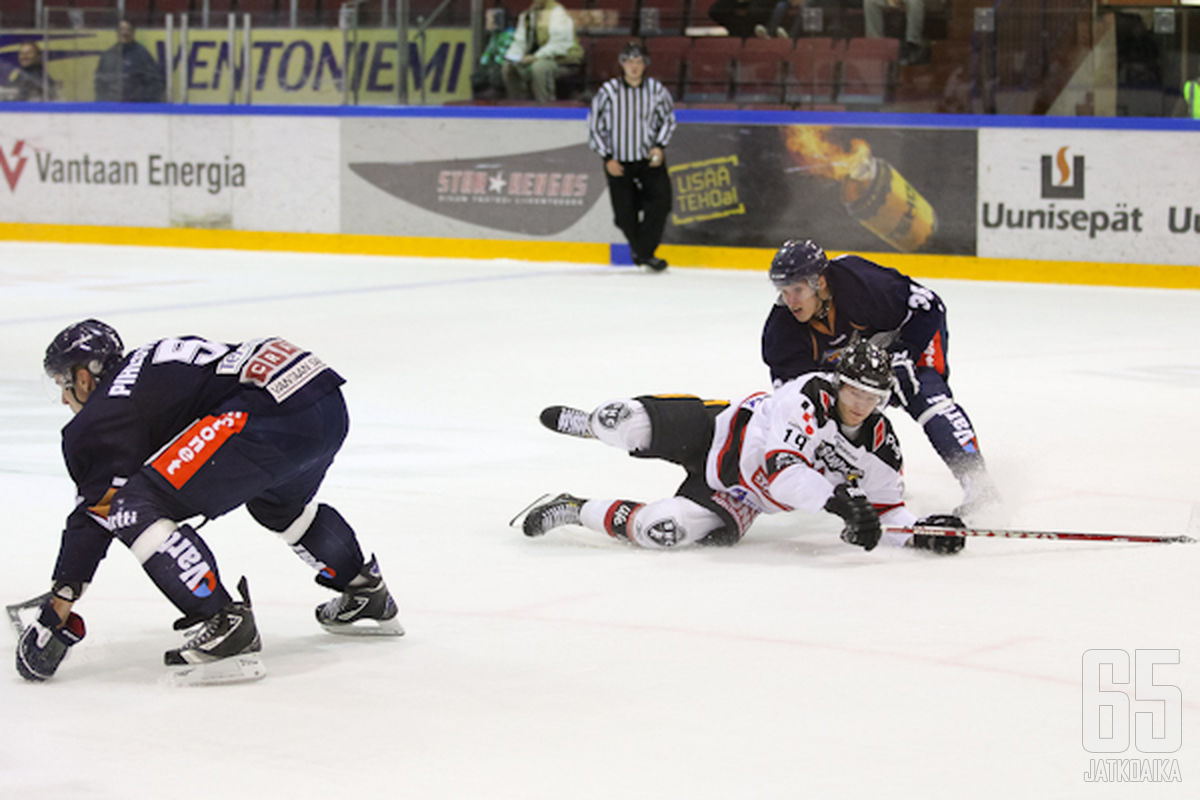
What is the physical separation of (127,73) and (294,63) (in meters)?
1.76

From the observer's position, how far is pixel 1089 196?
12.4 meters

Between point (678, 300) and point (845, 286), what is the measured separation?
21.1 feet

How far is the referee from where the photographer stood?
13312 mm

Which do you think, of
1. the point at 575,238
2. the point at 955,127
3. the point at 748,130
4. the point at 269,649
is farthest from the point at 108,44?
the point at 269,649

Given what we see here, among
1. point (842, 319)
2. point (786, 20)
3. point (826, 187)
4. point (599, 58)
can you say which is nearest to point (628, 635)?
point (842, 319)

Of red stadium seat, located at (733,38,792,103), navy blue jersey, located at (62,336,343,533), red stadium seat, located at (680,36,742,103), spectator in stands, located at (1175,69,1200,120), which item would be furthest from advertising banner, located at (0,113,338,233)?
navy blue jersey, located at (62,336,343,533)

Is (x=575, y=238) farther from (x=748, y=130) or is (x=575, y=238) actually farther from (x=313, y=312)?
(x=313, y=312)

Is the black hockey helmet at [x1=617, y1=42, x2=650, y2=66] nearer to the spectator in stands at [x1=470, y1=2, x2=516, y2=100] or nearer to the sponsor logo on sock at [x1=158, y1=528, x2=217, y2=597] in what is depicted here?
the spectator in stands at [x1=470, y1=2, x2=516, y2=100]

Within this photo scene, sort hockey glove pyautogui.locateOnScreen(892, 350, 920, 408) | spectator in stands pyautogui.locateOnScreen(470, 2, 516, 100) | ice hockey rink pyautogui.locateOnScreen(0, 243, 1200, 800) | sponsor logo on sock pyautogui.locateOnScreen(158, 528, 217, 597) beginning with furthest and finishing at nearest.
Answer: spectator in stands pyautogui.locateOnScreen(470, 2, 516, 100) < hockey glove pyautogui.locateOnScreen(892, 350, 920, 408) < sponsor logo on sock pyautogui.locateOnScreen(158, 528, 217, 597) < ice hockey rink pyautogui.locateOnScreen(0, 243, 1200, 800)

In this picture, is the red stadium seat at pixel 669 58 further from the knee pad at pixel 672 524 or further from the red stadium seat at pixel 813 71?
the knee pad at pixel 672 524

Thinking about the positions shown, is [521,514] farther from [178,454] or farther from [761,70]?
[761,70]

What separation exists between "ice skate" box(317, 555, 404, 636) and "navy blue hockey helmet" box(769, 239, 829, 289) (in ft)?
5.56

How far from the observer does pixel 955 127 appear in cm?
1284

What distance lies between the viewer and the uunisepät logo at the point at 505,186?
14.4 metres
